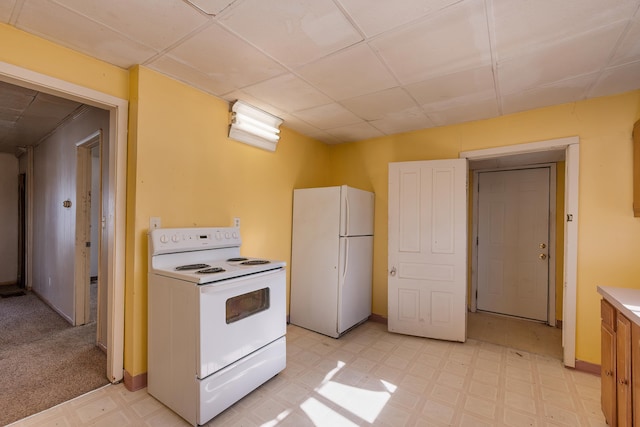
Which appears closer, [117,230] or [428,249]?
[117,230]

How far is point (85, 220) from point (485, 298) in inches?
211

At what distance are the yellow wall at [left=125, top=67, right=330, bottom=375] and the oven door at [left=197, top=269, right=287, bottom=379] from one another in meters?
A: 0.77

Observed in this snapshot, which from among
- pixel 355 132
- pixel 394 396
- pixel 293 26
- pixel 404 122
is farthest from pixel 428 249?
pixel 293 26

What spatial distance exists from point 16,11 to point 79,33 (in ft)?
0.88

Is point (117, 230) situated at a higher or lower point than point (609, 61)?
lower

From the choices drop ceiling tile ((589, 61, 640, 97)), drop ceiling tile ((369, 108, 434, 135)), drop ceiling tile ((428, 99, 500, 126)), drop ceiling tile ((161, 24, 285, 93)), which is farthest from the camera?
drop ceiling tile ((369, 108, 434, 135))

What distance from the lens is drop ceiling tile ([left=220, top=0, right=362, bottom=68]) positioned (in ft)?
4.97

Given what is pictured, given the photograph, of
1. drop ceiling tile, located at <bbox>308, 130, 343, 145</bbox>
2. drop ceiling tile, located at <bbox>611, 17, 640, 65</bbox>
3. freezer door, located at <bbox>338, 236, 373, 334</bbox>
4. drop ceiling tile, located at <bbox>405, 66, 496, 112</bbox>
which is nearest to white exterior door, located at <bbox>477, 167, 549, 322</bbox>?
freezer door, located at <bbox>338, 236, 373, 334</bbox>

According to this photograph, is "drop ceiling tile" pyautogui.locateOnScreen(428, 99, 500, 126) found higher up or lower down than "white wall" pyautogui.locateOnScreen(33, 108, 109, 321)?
higher up

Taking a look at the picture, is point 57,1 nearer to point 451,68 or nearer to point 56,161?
point 451,68

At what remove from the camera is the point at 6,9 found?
1.55 meters

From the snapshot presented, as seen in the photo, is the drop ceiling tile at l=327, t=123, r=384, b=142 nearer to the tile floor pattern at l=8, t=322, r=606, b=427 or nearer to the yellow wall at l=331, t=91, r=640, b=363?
the yellow wall at l=331, t=91, r=640, b=363

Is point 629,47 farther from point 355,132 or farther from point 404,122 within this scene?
point 355,132

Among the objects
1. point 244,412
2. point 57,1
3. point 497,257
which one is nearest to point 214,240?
point 244,412
